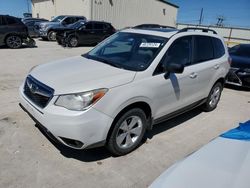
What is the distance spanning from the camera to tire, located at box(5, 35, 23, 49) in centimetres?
1320

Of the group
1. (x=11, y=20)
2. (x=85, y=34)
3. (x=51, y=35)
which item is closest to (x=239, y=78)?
(x=85, y=34)

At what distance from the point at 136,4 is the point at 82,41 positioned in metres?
14.9

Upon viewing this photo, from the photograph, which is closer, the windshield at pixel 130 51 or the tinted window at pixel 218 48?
the windshield at pixel 130 51

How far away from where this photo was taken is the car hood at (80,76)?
313cm

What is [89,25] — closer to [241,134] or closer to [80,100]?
[80,100]

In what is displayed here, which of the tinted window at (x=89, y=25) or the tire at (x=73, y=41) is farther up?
the tinted window at (x=89, y=25)

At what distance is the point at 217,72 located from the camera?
5.26 m

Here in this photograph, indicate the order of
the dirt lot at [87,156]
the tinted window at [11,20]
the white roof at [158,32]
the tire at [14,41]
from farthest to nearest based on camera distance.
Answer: the tire at [14,41]
the tinted window at [11,20]
the white roof at [158,32]
the dirt lot at [87,156]

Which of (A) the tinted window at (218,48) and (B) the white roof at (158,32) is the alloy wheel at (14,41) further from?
(A) the tinted window at (218,48)

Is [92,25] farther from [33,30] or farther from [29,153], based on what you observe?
[29,153]

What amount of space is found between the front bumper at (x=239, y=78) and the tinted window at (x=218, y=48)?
8.34 feet

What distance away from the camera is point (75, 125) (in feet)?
9.67

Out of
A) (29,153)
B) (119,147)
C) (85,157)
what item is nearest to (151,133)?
(119,147)

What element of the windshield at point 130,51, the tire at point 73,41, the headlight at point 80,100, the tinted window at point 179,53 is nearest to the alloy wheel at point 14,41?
the tire at point 73,41
